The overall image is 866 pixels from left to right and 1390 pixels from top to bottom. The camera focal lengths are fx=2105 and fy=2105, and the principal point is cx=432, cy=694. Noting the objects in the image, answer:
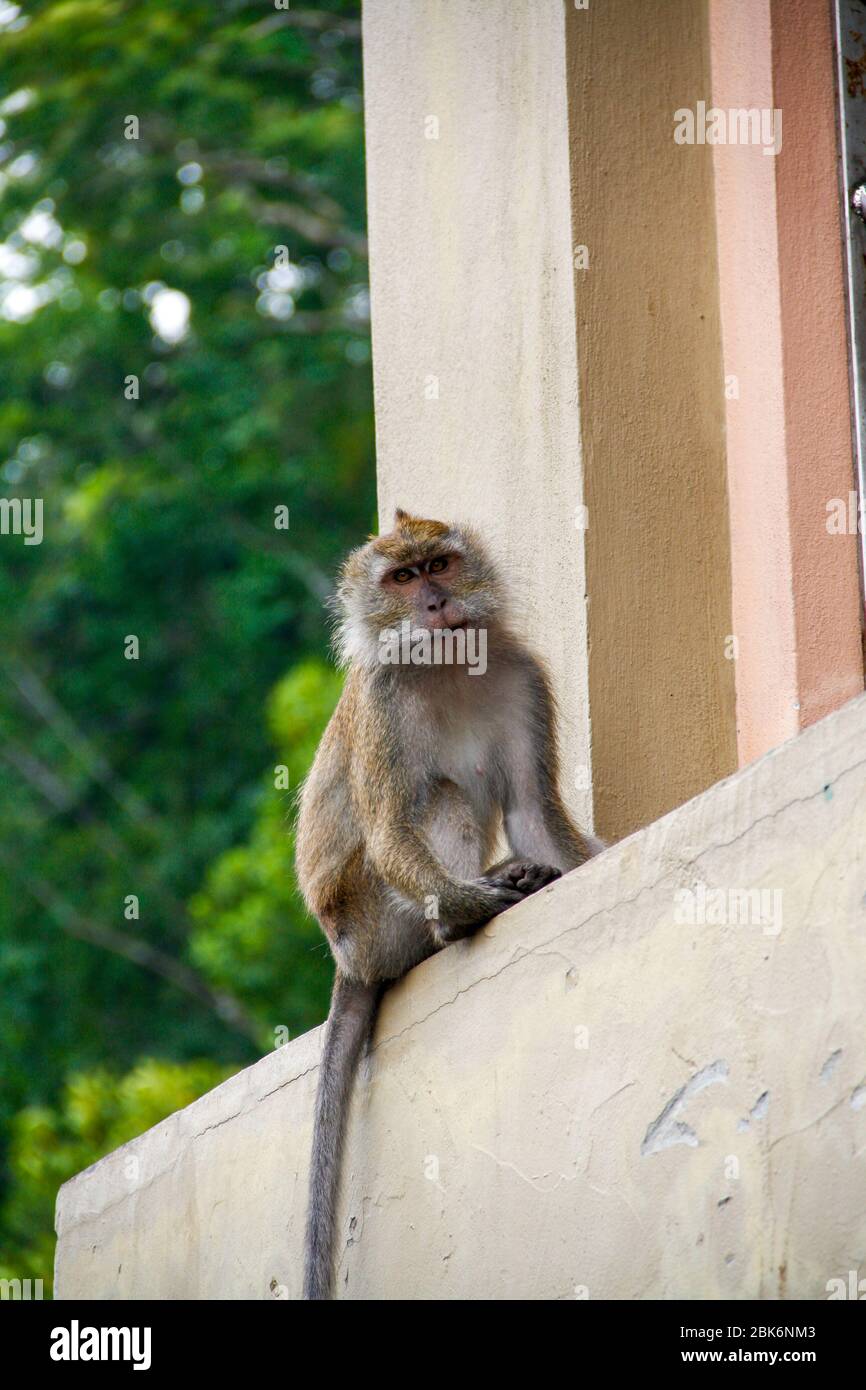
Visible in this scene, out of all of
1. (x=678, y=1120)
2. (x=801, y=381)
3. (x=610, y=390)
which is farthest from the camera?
(x=610, y=390)

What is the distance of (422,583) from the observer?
6.00 metres

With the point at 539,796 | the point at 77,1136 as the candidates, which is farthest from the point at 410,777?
the point at 77,1136

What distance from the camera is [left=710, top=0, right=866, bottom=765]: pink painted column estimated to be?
5.70 metres

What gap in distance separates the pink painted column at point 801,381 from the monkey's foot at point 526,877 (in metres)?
0.83

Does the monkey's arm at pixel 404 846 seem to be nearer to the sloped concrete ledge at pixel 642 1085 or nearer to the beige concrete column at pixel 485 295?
the sloped concrete ledge at pixel 642 1085

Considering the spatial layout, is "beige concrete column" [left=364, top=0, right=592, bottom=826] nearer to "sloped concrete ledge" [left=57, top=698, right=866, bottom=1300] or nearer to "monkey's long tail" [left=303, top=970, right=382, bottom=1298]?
"monkey's long tail" [left=303, top=970, right=382, bottom=1298]

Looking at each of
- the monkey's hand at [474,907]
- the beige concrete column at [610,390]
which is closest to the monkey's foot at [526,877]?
the monkey's hand at [474,907]

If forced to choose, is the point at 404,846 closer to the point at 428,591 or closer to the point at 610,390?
the point at 428,591

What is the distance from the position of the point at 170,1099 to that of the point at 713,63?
8605 mm

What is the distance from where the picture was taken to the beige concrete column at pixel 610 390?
605 cm

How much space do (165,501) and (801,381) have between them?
13264mm

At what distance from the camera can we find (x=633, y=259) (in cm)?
618

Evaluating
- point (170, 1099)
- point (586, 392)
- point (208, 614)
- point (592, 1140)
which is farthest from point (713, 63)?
point (208, 614)

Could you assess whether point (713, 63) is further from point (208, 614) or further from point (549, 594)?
point (208, 614)
